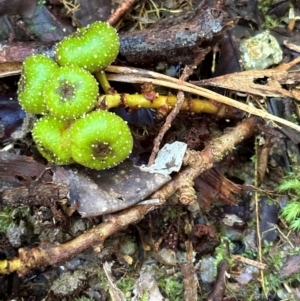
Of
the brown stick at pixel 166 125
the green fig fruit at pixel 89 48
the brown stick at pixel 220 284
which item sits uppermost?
the green fig fruit at pixel 89 48

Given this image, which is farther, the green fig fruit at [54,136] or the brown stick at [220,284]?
the brown stick at [220,284]

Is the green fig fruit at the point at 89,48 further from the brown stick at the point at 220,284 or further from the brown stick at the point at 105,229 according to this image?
the brown stick at the point at 220,284

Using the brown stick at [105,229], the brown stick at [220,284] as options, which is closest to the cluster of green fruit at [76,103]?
the brown stick at [105,229]

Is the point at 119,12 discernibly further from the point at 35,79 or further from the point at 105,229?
the point at 105,229

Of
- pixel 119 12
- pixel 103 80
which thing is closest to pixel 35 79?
pixel 103 80

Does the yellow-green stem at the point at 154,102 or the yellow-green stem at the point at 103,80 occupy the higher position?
the yellow-green stem at the point at 103,80

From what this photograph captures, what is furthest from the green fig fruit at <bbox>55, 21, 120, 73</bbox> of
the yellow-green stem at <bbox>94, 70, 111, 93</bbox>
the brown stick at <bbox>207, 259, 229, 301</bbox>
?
the brown stick at <bbox>207, 259, 229, 301</bbox>

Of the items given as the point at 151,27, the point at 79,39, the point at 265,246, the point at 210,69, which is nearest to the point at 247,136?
the point at 210,69
